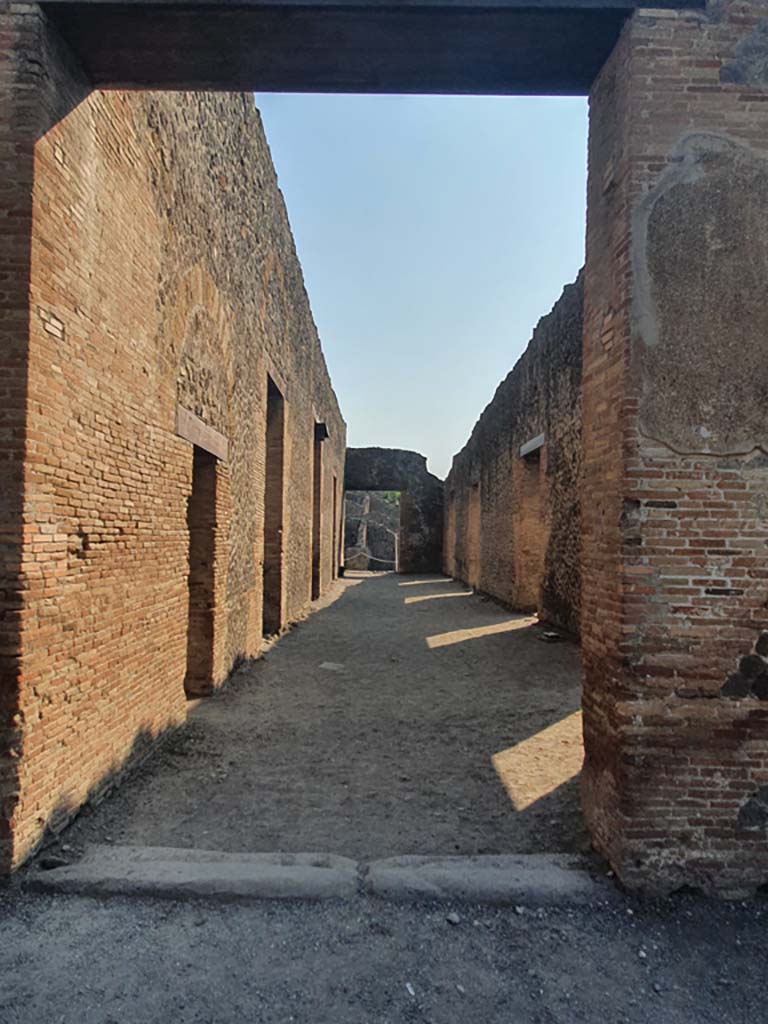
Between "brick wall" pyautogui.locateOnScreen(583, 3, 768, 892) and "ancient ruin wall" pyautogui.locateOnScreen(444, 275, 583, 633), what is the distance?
21.2 feet

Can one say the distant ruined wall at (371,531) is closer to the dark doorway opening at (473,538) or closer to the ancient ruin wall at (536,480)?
the dark doorway opening at (473,538)

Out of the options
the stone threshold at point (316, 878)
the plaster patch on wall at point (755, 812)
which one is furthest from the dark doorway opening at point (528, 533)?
the stone threshold at point (316, 878)

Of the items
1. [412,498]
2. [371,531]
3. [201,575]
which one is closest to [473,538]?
[412,498]

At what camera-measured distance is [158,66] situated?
3.53 m

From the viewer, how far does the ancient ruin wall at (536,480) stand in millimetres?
10031

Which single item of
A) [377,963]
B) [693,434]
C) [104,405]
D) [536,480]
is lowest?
[377,963]

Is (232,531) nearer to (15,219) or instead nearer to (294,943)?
(15,219)

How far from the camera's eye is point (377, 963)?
253 cm

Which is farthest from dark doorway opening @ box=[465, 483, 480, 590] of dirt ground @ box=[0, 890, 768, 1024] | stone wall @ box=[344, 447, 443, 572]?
dirt ground @ box=[0, 890, 768, 1024]

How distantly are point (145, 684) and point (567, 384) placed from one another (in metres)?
8.34

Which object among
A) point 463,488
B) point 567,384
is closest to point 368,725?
point 567,384

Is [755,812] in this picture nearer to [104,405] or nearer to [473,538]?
[104,405]

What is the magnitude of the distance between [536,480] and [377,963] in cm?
1160

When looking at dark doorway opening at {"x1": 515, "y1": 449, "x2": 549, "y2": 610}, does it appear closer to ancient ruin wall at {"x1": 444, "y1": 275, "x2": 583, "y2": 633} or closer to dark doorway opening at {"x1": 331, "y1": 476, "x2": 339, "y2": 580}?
ancient ruin wall at {"x1": 444, "y1": 275, "x2": 583, "y2": 633}
